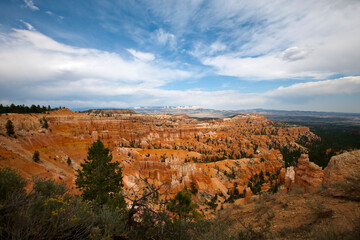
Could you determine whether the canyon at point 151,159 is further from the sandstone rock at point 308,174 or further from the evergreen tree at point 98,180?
the evergreen tree at point 98,180

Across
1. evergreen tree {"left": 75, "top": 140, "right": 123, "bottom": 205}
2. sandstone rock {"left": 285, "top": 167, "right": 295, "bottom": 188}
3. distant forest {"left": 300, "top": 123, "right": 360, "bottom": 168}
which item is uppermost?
evergreen tree {"left": 75, "top": 140, "right": 123, "bottom": 205}

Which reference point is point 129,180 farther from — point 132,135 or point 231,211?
point 132,135

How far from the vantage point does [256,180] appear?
46.1m

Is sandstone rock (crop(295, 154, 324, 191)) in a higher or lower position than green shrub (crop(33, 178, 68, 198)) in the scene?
lower

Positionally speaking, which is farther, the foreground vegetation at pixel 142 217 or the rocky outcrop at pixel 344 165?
the rocky outcrop at pixel 344 165

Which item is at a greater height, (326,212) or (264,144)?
(326,212)

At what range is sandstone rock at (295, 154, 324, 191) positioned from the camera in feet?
73.3

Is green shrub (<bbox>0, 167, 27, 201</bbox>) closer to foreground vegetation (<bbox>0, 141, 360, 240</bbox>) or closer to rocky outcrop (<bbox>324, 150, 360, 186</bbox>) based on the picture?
foreground vegetation (<bbox>0, 141, 360, 240</bbox>)

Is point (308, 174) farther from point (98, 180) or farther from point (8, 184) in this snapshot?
point (8, 184)

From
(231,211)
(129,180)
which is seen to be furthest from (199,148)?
(231,211)

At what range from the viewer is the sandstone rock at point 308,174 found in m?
22.3

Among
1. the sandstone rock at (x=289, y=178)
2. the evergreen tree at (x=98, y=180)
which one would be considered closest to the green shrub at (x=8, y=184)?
the evergreen tree at (x=98, y=180)

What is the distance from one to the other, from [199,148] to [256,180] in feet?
102

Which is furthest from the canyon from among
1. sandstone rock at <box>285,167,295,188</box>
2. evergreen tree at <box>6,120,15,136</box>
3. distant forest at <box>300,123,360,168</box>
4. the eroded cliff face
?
distant forest at <box>300,123,360,168</box>
